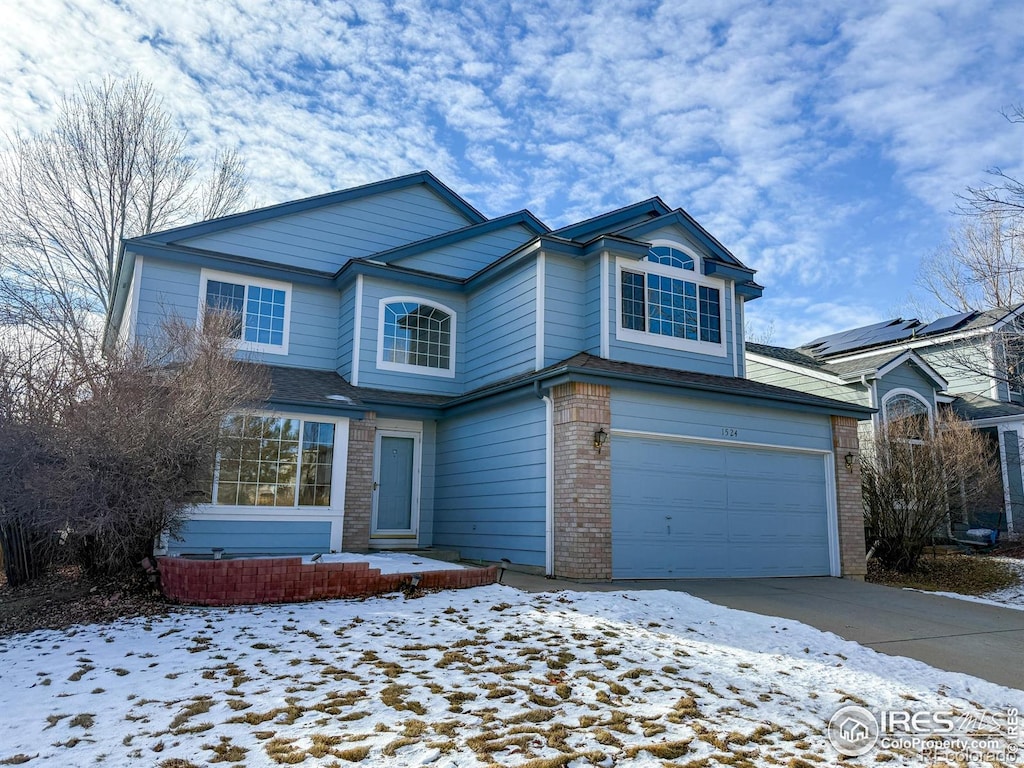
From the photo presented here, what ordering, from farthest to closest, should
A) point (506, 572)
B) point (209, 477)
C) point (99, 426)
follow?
point (506, 572), point (209, 477), point (99, 426)

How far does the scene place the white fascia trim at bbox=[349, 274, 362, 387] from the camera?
43.4 feet

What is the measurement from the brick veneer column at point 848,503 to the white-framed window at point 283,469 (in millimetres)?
8854

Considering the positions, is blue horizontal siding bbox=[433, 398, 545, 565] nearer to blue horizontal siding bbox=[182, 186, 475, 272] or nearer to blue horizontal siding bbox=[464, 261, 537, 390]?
blue horizontal siding bbox=[464, 261, 537, 390]

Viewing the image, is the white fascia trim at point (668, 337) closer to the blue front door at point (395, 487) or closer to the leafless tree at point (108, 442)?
the blue front door at point (395, 487)

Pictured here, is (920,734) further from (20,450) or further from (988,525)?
(988,525)

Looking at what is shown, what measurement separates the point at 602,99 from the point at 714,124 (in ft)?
6.66

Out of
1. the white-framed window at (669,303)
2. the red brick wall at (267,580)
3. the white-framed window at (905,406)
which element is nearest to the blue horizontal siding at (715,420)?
the white-framed window at (669,303)

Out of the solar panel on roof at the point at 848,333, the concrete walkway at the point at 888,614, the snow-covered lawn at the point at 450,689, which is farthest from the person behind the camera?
the solar panel on roof at the point at 848,333

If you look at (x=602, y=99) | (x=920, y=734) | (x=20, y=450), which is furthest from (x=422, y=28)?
(x=920, y=734)

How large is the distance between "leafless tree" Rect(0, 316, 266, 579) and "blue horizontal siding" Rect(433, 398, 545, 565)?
14.4 feet

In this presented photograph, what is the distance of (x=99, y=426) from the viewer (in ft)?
24.5

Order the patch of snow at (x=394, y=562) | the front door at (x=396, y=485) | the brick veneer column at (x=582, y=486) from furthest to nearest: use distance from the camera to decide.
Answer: the front door at (x=396, y=485) < the brick veneer column at (x=582, y=486) < the patch of snow at (x=394, y=562)

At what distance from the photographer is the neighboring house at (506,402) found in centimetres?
1063

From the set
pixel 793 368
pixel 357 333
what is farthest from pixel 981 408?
pixel 357 333
